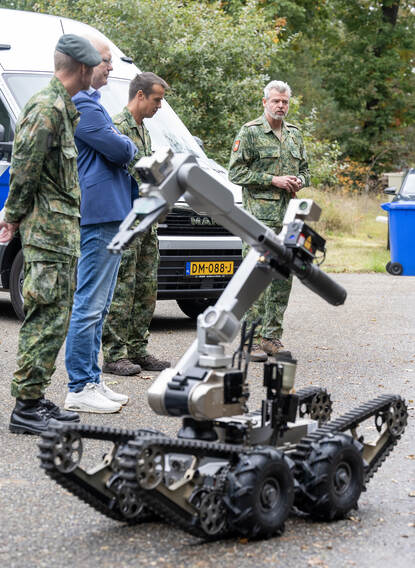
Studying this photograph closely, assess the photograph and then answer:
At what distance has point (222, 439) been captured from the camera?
3945 mm

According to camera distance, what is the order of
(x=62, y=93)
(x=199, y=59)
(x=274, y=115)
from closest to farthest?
(x=62, y=93) → (x=274, y=115) → (x=199, y=59)

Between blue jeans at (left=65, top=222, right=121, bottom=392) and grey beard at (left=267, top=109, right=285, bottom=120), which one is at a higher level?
grey beard at (left=267, top=109, right=285, bottom=120)

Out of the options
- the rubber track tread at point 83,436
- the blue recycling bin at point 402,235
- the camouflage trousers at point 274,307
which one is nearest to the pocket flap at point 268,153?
the camouflage trousers at point 274,307

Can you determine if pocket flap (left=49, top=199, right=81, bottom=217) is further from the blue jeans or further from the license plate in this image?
the license plate

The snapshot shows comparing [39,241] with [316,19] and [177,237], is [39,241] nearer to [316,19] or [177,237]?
[177,237]

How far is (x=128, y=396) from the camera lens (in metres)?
6.46

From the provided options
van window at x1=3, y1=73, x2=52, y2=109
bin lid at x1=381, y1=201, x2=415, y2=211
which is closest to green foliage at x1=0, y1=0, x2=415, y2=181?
bin lid at x1=381, y1=201, x2=415, y2=211

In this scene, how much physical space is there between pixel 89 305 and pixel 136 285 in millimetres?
1314

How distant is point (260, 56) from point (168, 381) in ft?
46.9

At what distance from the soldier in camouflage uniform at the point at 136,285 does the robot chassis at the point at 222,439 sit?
9.43 ft

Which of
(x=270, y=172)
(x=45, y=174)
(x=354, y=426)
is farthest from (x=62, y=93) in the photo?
(x=270, y=172)

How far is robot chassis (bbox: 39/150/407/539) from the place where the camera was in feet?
11.6

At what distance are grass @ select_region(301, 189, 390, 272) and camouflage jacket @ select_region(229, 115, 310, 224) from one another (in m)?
8.68

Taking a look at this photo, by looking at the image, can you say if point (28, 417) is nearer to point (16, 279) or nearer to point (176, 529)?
point (176, 529)
